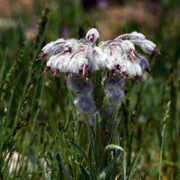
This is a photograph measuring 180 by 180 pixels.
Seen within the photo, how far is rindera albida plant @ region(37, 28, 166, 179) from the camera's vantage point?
95 centimetres

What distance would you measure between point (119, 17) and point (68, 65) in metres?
6.53

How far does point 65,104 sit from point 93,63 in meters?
1.09

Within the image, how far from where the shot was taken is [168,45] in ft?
15.0

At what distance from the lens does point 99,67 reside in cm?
100

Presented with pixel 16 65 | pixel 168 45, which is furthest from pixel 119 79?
pixel 168 45

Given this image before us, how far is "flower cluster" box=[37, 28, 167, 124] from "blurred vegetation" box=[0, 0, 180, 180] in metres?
0.26

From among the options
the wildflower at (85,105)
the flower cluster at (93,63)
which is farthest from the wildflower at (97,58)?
the wildflower at (85,105)

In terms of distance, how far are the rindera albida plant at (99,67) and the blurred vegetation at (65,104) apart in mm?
218

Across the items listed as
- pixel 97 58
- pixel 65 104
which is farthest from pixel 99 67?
pixel 65 104

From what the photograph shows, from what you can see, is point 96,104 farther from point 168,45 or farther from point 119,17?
point 119,17

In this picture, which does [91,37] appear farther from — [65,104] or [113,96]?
[65,104]

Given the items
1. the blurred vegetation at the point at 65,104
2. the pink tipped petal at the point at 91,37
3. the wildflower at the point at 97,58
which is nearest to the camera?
the wildflower at the point at 97,58

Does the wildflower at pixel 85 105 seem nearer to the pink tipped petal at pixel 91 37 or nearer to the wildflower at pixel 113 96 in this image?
the wildflower at pixel 113 96

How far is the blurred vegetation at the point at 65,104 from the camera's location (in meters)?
1.45
